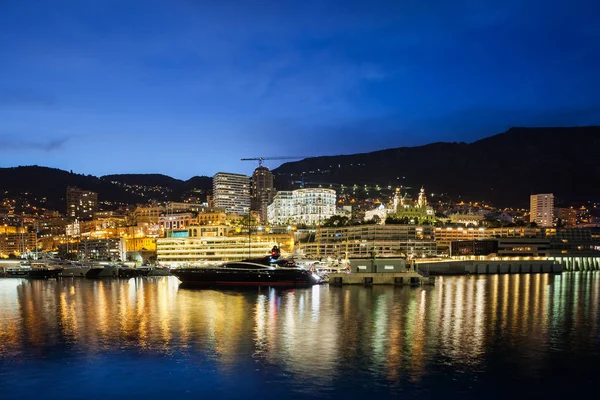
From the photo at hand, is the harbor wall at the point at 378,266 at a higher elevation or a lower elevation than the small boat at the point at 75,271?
higher

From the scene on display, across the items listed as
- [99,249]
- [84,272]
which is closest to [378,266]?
[84,272]

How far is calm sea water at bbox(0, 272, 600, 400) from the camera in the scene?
2028cm

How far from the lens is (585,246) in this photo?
14788cm

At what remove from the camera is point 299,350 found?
2597 cm

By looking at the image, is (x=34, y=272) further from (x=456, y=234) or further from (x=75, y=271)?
(x=456, y=234)

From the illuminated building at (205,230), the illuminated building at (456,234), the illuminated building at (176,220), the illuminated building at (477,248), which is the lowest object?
the illuminated building at (477,248)

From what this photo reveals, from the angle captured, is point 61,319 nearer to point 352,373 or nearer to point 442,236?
point 352,373

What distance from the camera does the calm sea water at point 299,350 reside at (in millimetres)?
20281

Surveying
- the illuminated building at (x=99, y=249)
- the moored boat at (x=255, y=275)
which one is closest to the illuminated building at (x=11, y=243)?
the illuminated building at (x=99, y=249)

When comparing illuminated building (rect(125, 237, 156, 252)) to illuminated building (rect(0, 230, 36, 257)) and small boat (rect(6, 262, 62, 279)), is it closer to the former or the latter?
illuminated building (rect(0, 230, 36, 257))

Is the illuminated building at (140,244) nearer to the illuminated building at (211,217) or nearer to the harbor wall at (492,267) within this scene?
the illuminated building at (211,217)

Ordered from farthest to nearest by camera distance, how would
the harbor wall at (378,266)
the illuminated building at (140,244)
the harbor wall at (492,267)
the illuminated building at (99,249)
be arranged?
the illuminated building at (99,249) → the illuminated building at (140,244) → the harbor wall at (492,267) → the harbor wall at (378,266)

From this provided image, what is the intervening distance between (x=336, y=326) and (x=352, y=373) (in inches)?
444

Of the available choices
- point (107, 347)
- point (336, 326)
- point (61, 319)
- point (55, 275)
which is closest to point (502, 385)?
point (336, 326)
